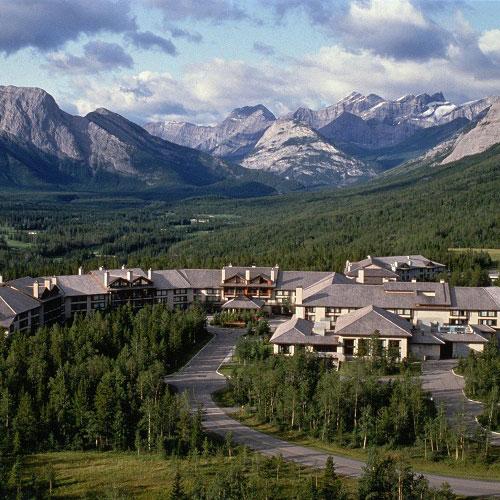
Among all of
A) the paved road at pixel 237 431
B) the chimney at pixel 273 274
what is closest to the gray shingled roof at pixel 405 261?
the chimney at pixel 273 274

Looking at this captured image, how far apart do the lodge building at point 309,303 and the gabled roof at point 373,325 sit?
0.09 metres

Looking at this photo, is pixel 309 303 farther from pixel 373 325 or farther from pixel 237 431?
pixel 237 431

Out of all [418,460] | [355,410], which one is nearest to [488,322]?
[355,410]

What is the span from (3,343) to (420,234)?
379 ft

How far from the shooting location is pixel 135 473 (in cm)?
3916

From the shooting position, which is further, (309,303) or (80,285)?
(80,285)

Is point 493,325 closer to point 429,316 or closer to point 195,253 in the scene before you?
point 429,316

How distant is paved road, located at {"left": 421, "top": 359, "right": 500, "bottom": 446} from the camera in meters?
47.2

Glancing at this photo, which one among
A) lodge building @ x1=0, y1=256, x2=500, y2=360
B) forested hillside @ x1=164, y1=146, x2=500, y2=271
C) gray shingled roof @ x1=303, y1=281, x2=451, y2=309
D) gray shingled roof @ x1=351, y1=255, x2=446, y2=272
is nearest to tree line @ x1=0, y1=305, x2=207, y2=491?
lodge building @ x1=0, y1=256, x2=500, y2=360

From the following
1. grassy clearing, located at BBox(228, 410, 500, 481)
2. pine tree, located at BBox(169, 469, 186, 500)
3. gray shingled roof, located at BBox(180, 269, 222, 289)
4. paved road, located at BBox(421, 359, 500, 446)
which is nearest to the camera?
pine tree, located at BBox(169, 469, 186, 500)

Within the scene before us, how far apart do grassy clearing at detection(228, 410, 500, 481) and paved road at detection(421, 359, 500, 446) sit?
3.64 metres

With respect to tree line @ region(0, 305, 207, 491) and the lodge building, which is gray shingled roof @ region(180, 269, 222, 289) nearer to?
the lodge building

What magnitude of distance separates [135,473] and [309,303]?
3861cm

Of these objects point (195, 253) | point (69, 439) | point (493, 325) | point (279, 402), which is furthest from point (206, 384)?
point (195, 253)
